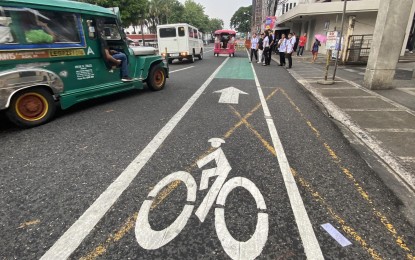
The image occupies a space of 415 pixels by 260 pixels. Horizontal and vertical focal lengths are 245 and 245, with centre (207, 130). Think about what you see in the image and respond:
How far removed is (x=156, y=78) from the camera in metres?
8.56

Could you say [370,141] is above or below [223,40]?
below

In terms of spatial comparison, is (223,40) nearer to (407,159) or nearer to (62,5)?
(62,5)

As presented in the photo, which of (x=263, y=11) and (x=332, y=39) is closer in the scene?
(x=332, y=39)

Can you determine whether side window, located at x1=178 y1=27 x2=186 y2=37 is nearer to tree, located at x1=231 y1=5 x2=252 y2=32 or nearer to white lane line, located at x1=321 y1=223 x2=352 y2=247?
white lane line, located at x1=321 y1=223 x2=352 y2=247

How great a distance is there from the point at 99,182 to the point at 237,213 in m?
1.79

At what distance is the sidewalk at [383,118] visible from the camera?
3.51 m

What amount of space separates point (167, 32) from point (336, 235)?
726 inches

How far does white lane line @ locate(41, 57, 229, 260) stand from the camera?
2152mm

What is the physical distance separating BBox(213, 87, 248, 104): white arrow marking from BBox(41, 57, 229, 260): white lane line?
312 cm

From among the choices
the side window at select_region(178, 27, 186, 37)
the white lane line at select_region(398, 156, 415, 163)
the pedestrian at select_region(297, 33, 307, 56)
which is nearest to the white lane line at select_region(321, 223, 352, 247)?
the white lane line at select_region(398, 156, 415, 163)

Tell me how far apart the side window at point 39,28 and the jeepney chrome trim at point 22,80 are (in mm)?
475

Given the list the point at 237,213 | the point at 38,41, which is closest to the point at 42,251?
the point at 237,213

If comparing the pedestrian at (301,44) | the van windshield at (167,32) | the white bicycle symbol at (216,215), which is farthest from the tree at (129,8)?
the white bicycle symbol at (216,215)

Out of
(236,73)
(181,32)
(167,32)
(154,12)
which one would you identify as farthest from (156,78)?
(154,12)
